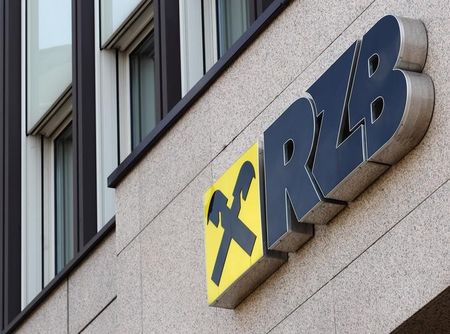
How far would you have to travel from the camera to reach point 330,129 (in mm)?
12484

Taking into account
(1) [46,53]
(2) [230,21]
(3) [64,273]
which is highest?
(2) [230,21]

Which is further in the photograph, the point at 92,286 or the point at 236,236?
the point at 92,286

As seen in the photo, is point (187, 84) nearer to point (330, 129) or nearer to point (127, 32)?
point (127, 32)

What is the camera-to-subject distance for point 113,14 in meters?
19.5

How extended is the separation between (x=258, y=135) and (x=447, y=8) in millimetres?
2635

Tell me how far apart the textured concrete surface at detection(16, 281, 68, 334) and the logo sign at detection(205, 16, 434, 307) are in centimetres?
457

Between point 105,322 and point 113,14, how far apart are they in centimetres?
411

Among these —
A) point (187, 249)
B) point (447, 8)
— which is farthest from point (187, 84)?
point (447, 8)

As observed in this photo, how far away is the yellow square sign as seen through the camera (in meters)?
13.2

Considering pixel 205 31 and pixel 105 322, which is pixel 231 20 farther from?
pixel 105 322

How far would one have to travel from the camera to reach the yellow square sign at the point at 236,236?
13.2 meters

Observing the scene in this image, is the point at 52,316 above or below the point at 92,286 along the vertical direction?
below

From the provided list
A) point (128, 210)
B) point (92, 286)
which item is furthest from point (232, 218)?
point (92, 286)

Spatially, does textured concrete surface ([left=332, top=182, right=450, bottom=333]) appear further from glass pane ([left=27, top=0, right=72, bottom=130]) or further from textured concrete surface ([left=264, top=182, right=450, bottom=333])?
glass pane ([left=27, top=0, right=72, bottom=130])
